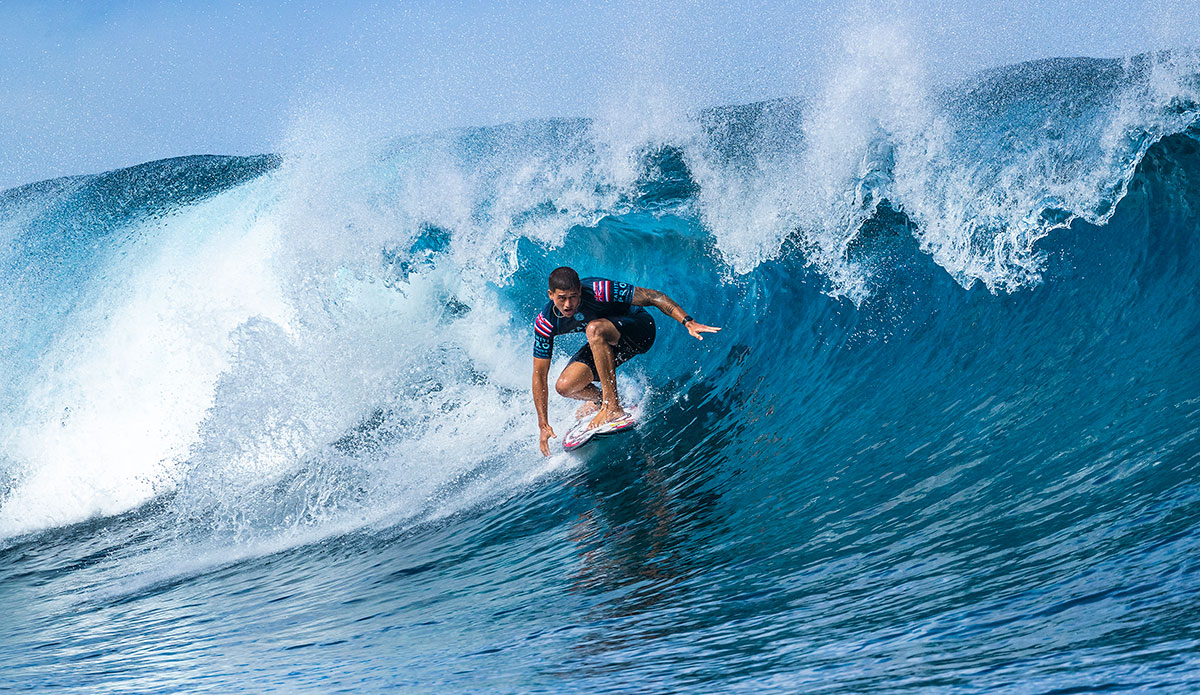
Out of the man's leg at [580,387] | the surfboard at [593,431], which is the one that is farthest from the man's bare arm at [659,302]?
the surfboard at [593,431]

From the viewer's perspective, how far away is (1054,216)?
23.5 ft

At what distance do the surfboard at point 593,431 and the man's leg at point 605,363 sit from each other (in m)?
0.04

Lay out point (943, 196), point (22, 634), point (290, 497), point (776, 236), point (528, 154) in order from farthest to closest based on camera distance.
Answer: point (528, 154), point (776, 236), point (943, 196), point (290, 497), point (22, 634)

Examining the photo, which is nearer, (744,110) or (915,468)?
(915,468)

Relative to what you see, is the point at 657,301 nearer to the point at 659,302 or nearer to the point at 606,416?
the point at 659,302

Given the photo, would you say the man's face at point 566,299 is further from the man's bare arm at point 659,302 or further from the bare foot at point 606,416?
the bare foot at point 606,416

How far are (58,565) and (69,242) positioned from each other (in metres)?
9.57

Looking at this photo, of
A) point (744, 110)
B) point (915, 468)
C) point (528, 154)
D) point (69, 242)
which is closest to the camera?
point (915, 468)

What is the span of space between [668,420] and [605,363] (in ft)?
3.39

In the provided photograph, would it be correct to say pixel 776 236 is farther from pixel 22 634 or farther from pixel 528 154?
pixel 22 634

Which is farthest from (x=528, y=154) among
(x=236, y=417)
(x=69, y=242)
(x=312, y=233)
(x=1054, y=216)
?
(x=69, y=242)

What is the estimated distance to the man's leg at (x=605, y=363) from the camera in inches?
240

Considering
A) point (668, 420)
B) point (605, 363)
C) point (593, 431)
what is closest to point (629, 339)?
point (605, 363)

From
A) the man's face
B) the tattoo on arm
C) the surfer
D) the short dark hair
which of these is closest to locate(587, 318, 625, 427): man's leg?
Answer: the surfer
